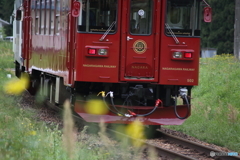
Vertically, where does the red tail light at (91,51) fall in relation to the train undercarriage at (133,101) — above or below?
above

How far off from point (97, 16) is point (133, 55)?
1.01 meters

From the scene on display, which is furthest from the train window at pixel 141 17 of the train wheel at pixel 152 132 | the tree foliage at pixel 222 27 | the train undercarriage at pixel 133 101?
the tree foliage at pixel 222 27

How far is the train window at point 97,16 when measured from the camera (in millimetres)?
9906

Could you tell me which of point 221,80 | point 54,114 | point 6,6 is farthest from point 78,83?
point 6,6

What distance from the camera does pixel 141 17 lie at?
1009cm

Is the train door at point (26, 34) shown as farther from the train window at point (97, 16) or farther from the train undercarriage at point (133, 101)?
the train window at point (97, 16)

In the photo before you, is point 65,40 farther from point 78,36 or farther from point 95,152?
point 95,152

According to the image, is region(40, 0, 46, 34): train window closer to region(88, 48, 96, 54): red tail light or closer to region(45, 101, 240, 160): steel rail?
region(88, 48, 96, 54): red tail light

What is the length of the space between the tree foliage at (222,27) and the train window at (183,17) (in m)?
32.2

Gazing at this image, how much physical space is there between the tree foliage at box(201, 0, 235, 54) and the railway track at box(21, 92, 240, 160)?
32.8 metres

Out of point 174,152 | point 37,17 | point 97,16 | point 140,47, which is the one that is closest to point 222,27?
point 37,17

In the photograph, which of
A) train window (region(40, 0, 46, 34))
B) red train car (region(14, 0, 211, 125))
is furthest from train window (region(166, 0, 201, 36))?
train window (region(40, 0, 46, 34))

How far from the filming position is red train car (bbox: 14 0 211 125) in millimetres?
9883

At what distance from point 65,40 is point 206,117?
3.98 metres
